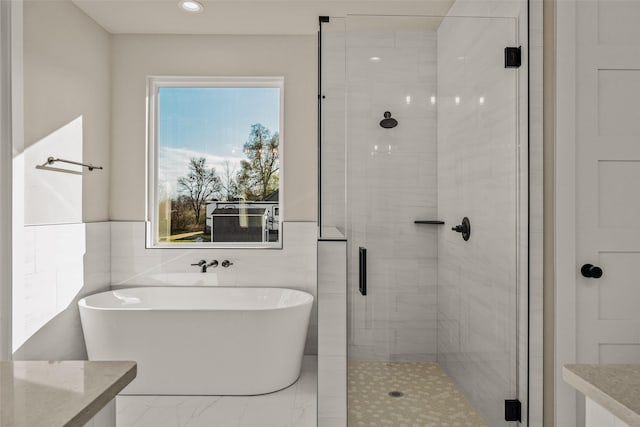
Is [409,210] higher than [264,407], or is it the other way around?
[409,210]

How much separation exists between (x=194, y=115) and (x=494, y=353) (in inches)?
112

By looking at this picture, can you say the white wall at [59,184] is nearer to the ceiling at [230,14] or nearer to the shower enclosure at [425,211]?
the ceiling at [230,14]

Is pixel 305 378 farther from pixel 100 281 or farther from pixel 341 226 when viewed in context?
pixel 100 281

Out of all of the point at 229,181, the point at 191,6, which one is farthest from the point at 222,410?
the point at 191,6

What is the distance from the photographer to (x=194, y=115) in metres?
3.50

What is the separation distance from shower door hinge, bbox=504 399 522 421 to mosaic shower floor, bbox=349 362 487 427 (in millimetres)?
115
